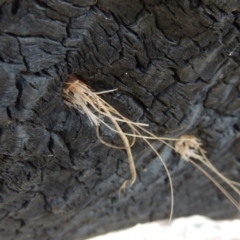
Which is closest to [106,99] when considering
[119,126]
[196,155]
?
[119,126]

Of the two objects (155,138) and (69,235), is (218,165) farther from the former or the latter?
(69,235)

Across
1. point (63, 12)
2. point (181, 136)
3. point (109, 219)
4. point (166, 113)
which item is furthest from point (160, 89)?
point (109, 219)

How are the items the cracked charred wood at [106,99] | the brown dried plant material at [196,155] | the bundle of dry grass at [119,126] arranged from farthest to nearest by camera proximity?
the brown dried plant material at [196,155] → the bundle of dry grass at [119,126] → the cracked charred wood at [106,99]

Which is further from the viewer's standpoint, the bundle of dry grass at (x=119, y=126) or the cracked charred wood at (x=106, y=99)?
the bundle of dry grass at (x=119, y=126)

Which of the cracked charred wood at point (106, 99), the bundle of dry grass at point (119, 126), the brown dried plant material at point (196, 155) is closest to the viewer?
the cracked charred wood at point (106, 99)

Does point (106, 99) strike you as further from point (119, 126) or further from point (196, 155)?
point (196, 155)

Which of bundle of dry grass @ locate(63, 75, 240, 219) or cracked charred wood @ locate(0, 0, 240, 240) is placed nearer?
cracked charred wood @ locate(0, 0, 240, 240)
